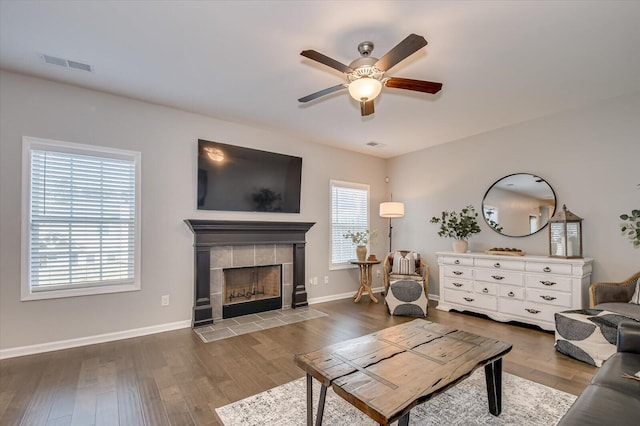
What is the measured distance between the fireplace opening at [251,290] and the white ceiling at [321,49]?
2.35 metres

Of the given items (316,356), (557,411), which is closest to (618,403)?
(557,411)

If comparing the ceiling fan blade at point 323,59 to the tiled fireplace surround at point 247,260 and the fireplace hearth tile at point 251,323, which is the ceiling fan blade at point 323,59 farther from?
the fireplace hearth tile at point 251,323

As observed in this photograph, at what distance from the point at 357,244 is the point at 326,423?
4123mm

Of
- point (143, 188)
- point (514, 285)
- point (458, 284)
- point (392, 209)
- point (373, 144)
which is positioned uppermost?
point (373, 144)

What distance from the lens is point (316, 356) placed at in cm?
190

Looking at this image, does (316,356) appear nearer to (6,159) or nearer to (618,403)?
(618,403)

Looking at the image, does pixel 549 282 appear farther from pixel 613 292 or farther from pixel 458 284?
pixel 458 284

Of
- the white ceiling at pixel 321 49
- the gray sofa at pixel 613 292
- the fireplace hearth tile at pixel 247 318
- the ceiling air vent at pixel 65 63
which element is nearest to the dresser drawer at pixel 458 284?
the gray sofa at pixel 613 292

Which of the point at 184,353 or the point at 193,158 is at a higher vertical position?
the point at 193,158

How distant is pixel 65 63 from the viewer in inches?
114

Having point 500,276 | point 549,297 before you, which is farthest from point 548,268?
point 500,276

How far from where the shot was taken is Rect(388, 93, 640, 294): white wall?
143 inches

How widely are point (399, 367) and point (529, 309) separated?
3057 mm

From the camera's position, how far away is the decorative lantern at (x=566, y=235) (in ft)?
12.5
